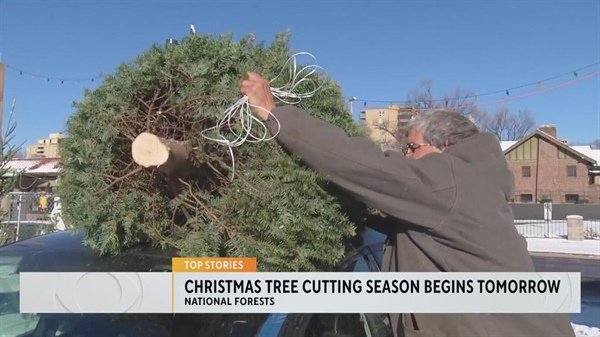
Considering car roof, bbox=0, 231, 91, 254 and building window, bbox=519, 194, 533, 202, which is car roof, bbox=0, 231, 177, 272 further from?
building window, bbox=519, 194, 533, 202

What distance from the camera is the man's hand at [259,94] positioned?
1777 millimetres

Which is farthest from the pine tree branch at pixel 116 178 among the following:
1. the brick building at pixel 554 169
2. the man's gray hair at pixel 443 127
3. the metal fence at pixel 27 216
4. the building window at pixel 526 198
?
the building window at pixel 526 198

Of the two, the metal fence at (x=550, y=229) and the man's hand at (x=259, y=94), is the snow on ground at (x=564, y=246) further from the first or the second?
the man's hand at (x=259, y=94)

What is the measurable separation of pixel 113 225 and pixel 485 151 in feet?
4.65

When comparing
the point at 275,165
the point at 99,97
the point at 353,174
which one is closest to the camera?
the point at 353,174

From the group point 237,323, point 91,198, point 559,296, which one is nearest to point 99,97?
point 91,198

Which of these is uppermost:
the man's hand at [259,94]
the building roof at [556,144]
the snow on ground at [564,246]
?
the building roof at [556,144]

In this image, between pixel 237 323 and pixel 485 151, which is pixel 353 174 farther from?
pixel 237 323

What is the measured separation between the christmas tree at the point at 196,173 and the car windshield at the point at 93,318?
14cm

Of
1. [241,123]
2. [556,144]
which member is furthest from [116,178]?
[556,144]

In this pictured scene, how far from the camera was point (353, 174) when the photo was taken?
164cm

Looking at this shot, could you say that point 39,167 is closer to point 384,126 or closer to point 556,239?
point 384,126

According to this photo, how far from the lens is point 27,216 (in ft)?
30.1

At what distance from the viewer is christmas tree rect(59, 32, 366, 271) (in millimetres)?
1789
